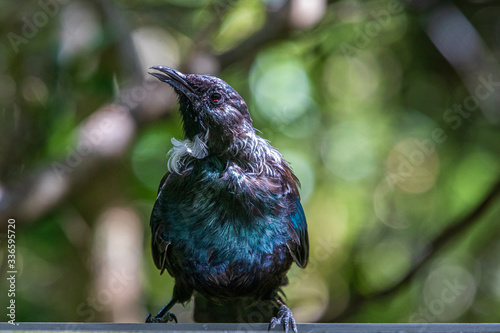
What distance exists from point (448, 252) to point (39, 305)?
4066 millimetres

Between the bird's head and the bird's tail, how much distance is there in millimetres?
949

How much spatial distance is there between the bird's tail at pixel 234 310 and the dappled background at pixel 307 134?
1388 millimetres

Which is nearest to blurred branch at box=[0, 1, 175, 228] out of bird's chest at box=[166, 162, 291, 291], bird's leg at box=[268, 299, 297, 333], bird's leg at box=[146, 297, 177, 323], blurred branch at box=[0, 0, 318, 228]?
blurred branch at box=[0, 0, 318, 228]

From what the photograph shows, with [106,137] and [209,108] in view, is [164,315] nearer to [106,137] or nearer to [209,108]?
[209,108]

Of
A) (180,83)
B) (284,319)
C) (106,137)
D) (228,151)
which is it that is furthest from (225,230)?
(106,137)

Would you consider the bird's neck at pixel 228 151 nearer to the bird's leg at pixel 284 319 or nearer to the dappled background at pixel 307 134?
the bird's leg at pixel 284 319

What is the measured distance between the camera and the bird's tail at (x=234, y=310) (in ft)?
10.5

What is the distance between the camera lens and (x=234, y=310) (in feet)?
10.8

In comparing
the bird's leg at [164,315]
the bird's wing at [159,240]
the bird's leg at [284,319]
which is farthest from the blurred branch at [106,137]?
the bird's leg at [284,319]

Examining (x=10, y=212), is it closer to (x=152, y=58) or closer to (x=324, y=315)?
(x=152, y=58)

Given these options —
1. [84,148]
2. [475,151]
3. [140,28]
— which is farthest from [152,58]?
[475,151]

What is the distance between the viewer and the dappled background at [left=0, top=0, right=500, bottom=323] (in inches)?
193

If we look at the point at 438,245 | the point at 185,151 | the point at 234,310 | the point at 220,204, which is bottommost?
the point at 438,245

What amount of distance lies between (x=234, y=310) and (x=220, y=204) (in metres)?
0.77
